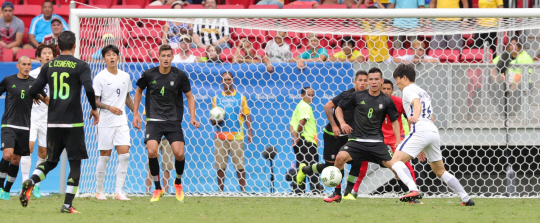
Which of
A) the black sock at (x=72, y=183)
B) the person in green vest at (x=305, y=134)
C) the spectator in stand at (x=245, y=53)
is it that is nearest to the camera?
the black sock at (x=72, y=183)

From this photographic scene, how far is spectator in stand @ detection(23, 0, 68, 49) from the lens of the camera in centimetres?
1110

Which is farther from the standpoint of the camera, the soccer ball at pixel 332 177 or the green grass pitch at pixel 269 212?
the soccer ball at pixel 332 177

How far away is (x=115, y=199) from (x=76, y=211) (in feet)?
6.88

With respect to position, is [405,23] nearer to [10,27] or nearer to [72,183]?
[72,183]

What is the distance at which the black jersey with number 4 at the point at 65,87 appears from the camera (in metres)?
5.59

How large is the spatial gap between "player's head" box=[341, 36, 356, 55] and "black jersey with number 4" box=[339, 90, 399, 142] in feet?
8.02

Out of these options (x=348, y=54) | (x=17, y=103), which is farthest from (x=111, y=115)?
(x=348, y=54)

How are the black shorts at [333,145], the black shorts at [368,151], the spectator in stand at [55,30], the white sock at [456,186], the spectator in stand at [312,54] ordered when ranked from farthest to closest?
the spectator in stand at [55,30] < the spectator in stand at [312,54] < the black shorts at [333,145] < the black shorts at [368,151] < the white sock at [456,186]

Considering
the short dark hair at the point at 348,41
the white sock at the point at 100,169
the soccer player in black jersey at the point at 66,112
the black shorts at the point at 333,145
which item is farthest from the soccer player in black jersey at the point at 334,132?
the soccer player in black jersey at the point at 66,112

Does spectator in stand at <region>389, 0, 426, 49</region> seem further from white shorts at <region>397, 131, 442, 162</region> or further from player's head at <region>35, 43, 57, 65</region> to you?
player's head at <region>35, 43, 57, 65</region>

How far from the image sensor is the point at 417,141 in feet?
21.0

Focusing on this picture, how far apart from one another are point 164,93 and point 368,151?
232cm

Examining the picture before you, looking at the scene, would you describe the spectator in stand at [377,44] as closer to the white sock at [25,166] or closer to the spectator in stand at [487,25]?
the spectator in stand at [487,25]

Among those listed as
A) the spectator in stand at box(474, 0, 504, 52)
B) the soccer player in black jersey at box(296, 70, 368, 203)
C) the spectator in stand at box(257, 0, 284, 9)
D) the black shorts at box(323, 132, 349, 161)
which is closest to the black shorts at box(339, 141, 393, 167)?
the soccer player in black jersey at box(296, 70, 368, 203)
